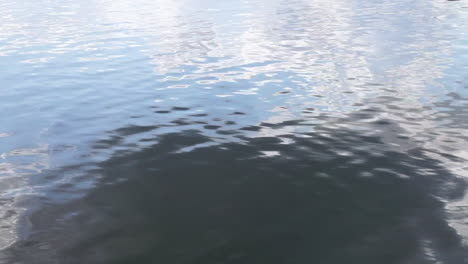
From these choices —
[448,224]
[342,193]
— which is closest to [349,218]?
[342,193]

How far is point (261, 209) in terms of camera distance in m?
11.7

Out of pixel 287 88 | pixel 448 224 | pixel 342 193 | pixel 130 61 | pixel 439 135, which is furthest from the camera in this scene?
pixel 130 61

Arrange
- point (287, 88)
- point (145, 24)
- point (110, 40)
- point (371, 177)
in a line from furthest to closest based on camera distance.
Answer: point (145, 24)
point (110, 40)
point (287, 88)
point (371, 177)

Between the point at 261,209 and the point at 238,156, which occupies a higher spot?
the point at 238,156

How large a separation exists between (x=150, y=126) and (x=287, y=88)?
25.9 ft

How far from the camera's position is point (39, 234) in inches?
421

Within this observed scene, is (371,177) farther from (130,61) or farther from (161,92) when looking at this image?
(130,61)

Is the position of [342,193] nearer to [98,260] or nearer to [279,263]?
[279,263]

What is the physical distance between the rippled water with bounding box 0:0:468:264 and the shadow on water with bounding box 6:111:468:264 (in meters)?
0.05

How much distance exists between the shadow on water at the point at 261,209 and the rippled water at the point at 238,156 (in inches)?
1.9

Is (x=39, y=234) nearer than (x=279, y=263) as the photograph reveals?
No

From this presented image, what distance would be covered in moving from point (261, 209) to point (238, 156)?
145 inches

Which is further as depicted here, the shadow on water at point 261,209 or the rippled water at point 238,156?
the rippled water at point 238,156

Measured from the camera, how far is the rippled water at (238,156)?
10.2 metres
